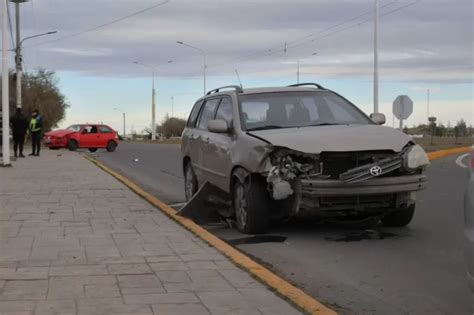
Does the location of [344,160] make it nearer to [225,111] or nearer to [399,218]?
[399,218]

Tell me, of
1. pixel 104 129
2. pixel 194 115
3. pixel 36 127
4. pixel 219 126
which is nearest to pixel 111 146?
pixel 104 129

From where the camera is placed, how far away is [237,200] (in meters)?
7.91

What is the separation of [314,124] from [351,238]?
160 centimetres

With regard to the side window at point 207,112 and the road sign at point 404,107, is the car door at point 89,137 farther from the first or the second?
the side window at point 207,112

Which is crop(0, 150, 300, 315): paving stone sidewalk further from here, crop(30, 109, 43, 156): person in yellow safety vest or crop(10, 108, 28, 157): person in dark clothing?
crop(30, 109, 43, 156): person in yellow safety vest

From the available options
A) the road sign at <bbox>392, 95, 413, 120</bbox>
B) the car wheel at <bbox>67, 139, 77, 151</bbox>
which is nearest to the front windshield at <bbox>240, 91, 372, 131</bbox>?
the road sign at <bbox>392, 95, 413, 120</bbox>

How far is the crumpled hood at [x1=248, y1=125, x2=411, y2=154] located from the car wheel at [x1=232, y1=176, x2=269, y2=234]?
591mm

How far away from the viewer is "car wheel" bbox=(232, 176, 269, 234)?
738 cm

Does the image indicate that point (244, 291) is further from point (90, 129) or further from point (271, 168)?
point (90, 129)

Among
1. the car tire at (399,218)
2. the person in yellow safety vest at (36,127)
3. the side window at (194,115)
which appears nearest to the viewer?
the car tire at (399,218)

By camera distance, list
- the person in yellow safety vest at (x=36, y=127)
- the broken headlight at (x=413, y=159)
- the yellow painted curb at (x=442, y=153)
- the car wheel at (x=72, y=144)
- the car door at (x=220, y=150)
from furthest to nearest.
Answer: the car wheel at (x=72, y=144)
the yellow painted curb at (x=442, y=153)
the person in yellow safety vest at (x=36, y=127)
the car door at (x=220, y=150)
the broken headlight at (x=413, y=159)

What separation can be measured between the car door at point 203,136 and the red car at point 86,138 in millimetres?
24358

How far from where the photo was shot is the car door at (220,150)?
8195 millimetres

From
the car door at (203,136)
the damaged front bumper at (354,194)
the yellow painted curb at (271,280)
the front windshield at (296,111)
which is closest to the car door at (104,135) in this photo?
the car door at (203,136)
